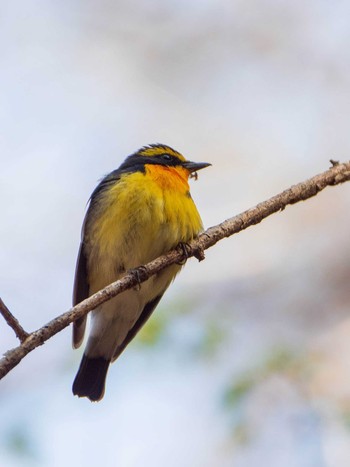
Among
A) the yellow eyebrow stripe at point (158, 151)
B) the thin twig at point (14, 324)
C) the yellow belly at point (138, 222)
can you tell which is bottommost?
the thin twig at point (14, 324)

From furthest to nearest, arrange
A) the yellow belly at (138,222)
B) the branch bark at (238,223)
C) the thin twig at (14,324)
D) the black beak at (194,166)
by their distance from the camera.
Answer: the black beak at (194,166) → the yellow belly at (138,222) → the branch bark at (238,223) → the thin twig at (14,324)

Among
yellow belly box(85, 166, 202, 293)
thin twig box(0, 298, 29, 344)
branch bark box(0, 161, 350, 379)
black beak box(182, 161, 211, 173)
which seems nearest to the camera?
thin twig box(0, 298, 29, 344)

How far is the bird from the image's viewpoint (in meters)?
4.28

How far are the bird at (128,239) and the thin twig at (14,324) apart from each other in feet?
3.90

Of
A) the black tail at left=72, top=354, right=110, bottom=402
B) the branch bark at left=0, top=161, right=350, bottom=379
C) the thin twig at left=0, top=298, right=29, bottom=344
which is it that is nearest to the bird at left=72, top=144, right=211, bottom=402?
the black tail at left=72, top=354, right=110, bottom=402

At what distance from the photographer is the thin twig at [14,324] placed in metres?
2.74

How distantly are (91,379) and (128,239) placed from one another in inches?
46.9

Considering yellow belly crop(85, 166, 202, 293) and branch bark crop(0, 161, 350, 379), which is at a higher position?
yellow belly crop(85, 166, 202, 293)

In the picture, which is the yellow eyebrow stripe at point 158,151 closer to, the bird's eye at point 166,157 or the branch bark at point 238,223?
the bird's eye at point 166,157

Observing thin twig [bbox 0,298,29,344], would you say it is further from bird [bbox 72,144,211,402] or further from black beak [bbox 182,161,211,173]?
black beak [bbox 182,161,211,173]

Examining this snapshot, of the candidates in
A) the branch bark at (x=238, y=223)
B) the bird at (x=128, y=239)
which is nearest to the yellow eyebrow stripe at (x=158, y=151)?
the bird at (x=128, y=239)

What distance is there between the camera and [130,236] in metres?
4.31

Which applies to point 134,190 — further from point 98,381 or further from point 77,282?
point 98,381

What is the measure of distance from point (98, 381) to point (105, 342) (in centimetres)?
27
